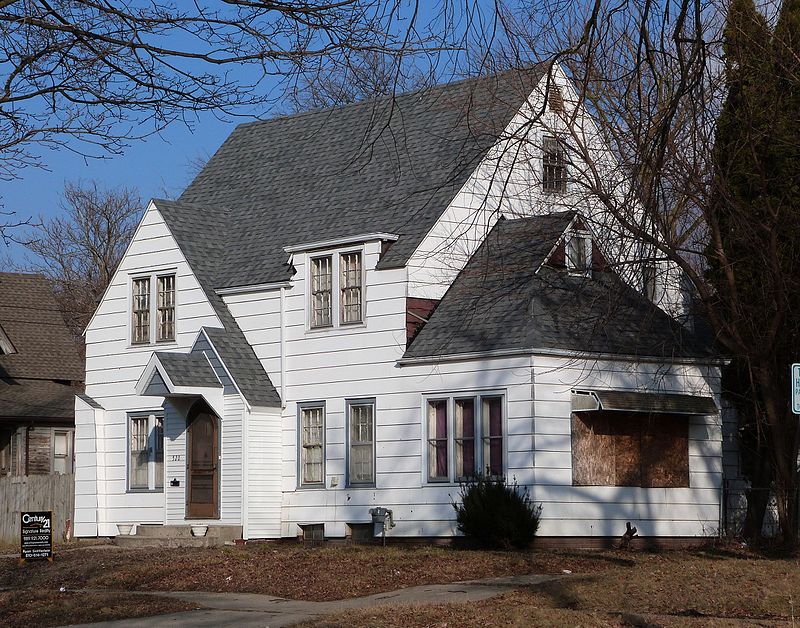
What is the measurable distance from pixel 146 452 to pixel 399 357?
23.1 feet

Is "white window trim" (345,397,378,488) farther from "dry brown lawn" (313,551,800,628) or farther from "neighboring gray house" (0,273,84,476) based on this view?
"neighboring gray house" (0,273,84,476)

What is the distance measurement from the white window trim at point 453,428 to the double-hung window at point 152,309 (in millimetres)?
6941

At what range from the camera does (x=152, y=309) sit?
2931cm

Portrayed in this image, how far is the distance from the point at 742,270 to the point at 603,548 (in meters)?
5.79

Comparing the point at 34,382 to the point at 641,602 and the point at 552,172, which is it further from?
the point at 641,602

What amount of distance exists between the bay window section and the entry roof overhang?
8.42 ft

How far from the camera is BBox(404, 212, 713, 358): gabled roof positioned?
2411 centimetres

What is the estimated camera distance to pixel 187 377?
26828 mm

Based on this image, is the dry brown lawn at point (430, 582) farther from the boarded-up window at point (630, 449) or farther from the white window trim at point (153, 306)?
the white window trim at point (153, 306)

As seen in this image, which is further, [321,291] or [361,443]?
[321,291]

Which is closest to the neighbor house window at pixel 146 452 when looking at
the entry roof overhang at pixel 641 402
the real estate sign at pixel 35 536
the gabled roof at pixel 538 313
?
the real estate sign at pixel 35 536

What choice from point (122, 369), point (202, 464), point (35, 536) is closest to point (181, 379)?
point (202, 464)

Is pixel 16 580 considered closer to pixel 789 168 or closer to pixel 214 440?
pixel 214 440

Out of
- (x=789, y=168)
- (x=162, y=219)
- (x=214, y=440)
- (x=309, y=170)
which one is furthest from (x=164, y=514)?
(x=789, y=168)
